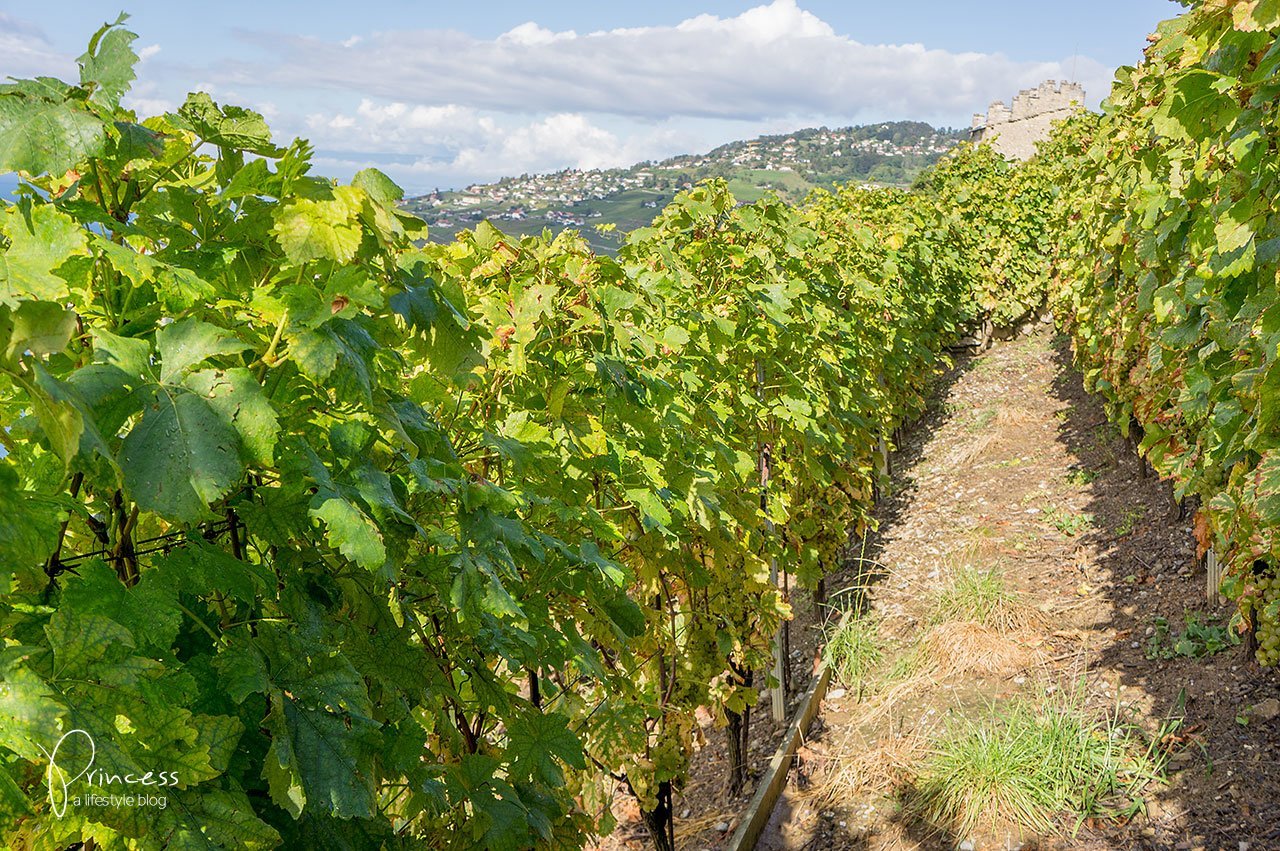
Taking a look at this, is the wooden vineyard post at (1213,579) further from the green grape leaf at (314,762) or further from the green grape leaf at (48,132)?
the green grape leaf at (48,132)

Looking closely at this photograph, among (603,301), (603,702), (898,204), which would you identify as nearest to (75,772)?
(603,301)

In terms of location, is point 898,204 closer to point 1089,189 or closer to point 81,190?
point 1089,189

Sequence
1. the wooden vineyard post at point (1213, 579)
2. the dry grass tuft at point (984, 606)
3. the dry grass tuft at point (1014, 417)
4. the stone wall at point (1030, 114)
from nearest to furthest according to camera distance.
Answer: the wooden vineyard post at point (1213, 579) → the dry grass tuft at point (984, 606) → the dry grass tuft at point (1014, 417) → the stone wall at point (1030, 114)

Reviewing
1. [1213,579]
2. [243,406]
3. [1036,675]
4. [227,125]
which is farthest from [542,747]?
[1213,579]

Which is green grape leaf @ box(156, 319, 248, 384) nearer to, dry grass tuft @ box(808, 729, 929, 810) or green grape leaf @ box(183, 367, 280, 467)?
green grape leaf @ box(183, 367, 280, 467)

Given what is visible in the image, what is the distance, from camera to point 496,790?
1757 millimetres

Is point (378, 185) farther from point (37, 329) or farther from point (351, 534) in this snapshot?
point (37, 329)

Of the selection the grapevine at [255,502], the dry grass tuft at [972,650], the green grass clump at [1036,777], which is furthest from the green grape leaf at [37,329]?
the dry grass tuft at [972,650]

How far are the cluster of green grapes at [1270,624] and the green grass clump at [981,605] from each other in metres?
2.02

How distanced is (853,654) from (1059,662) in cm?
106

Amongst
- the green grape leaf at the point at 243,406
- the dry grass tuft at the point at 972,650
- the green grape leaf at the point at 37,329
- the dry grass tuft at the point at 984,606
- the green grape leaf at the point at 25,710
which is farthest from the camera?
the dry grass tuft at the point at 984,606

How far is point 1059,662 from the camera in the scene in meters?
5.17

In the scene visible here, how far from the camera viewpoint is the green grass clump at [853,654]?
5.32 m

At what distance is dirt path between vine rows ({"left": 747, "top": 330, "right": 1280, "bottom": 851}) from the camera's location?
3771 mm
